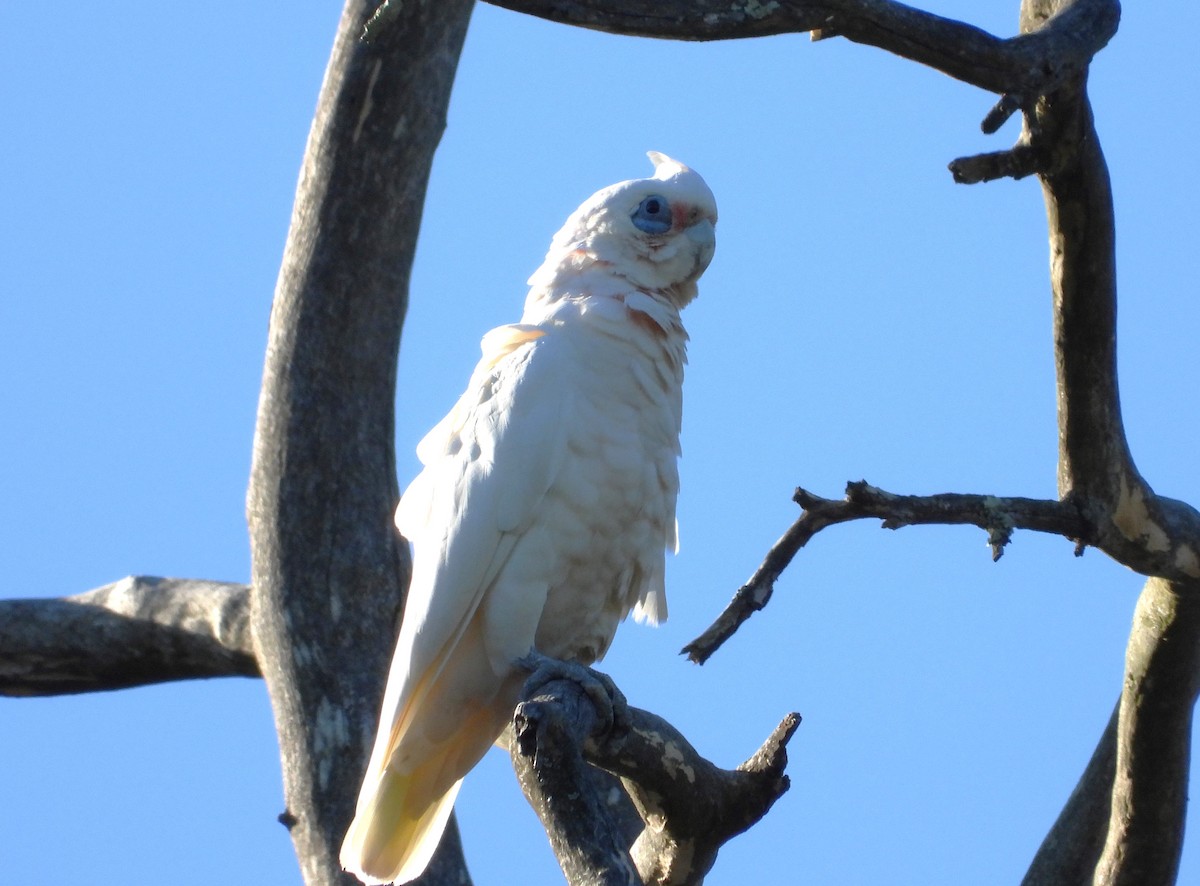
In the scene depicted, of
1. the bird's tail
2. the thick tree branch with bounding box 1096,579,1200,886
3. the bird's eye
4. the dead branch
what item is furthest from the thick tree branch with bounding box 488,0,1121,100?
the bird's tail

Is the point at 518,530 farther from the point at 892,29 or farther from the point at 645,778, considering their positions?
the point at 892,29

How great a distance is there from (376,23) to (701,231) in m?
0.90

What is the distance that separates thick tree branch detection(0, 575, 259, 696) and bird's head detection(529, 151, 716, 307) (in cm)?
119

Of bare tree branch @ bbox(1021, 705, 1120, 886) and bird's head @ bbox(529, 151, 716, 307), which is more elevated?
bird's head @ bbox(529, 151, 716, 307)

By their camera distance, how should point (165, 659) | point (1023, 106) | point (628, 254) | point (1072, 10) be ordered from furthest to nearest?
1. point (165, 659)
2. point (628, 254)
3. point (1072, 10)
4. point (1023, 106)

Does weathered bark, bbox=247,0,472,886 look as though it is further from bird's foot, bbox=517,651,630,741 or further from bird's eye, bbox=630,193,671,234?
bird's foot, bbox=517,651,630,741

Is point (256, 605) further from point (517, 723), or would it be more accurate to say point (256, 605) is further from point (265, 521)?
point (517, 723)

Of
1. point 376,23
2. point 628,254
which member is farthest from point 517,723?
point 376,23

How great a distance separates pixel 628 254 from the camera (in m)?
3.35

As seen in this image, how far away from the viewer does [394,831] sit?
9.66ft

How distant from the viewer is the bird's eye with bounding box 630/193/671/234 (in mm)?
3383

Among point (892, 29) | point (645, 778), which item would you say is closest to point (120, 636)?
Answer: point (645, 778)

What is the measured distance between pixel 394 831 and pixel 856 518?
3.68 feet

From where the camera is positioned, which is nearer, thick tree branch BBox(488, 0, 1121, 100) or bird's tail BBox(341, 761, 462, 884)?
thick tree branch BBox(488, 0, 1121, 100)
